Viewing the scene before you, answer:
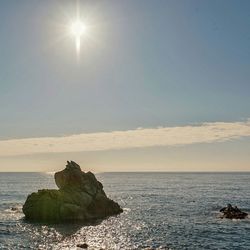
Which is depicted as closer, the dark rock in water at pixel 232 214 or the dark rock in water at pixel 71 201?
the dark rock in water at pixel 71 201

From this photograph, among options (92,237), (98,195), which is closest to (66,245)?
(92,237)

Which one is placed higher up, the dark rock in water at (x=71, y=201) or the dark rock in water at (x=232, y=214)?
the dark rock in water at (x=71, y=201)

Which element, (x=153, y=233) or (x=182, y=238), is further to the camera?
(x=153, y=233)

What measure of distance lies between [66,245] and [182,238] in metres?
18.0

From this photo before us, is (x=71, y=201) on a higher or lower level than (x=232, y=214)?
higher

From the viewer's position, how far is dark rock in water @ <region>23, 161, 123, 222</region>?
82125mm

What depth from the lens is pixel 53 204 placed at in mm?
82500

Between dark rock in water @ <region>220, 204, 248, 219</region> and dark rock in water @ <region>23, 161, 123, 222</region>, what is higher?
dark rock in water @ <region>23, 161, 123, 222</region>

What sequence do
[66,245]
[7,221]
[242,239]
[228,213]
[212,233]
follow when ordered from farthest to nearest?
[228,213] → [7,221] → [212,233] → [242,239] → [66,245]

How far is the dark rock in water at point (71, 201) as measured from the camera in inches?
3233

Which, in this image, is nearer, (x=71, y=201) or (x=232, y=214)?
(x=71, y=201)

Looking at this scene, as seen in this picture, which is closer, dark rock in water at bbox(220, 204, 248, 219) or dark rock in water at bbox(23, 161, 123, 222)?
dark rock in water at bbox(23, 161, 123, 222)

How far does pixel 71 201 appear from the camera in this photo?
8388 cm

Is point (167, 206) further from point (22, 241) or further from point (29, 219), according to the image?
point (22, 241)
